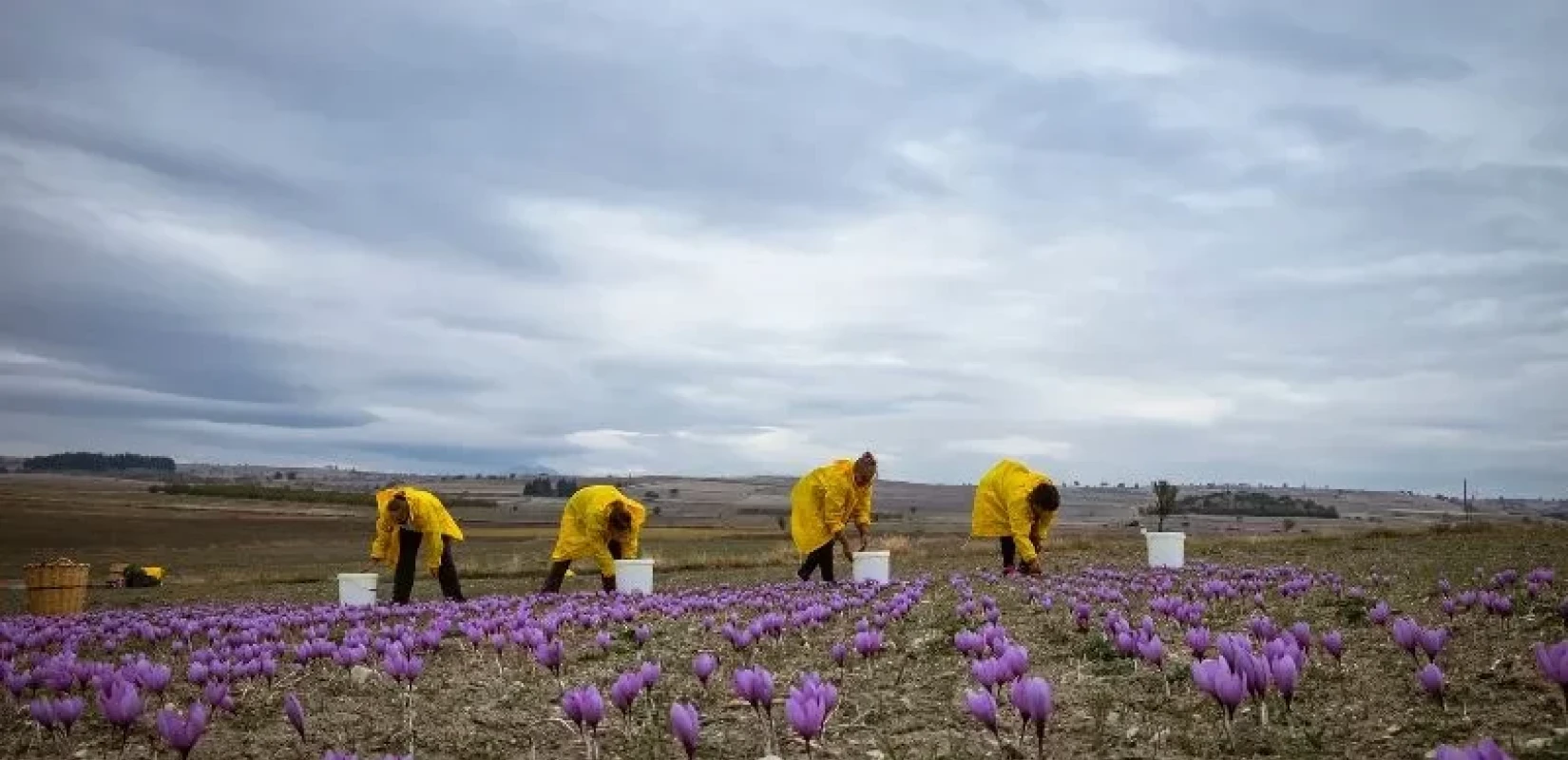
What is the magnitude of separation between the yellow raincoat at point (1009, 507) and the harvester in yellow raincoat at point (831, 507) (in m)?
2.02

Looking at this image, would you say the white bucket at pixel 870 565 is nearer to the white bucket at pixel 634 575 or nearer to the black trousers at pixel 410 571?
the white bucket at pixel 634 575

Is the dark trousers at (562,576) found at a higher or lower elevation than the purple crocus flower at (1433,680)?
lower

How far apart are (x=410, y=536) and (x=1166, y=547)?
12.5 m

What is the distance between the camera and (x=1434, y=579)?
1371 cm

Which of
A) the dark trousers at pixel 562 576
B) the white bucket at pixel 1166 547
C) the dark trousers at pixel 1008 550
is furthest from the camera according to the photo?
the dark trousers at pixel 1008 550

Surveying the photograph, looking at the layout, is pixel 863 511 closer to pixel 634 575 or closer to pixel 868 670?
pixel 634 575

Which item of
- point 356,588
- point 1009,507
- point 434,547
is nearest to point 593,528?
point 434,547

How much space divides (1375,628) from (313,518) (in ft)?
318

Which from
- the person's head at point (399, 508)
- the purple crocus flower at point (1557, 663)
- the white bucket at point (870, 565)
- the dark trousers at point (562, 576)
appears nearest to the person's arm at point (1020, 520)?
the white bucket at point (870, 565)

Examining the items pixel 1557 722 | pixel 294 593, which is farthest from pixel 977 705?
pixel 294 593

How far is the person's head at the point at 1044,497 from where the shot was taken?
1806 centimetres

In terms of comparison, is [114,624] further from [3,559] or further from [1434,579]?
[3,559]

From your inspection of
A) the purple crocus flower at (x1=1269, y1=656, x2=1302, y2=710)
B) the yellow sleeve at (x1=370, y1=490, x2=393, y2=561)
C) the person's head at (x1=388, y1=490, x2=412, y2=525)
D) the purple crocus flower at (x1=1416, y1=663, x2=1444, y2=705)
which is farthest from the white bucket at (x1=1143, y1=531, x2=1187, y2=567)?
the purple crocus flower at (x1=1269, y1=656, x2=1302, y2=710)

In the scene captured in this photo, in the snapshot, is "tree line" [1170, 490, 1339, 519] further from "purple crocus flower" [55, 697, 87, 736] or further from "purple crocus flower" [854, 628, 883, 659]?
"purple crocus flower" [55, 697, 87, 736]
